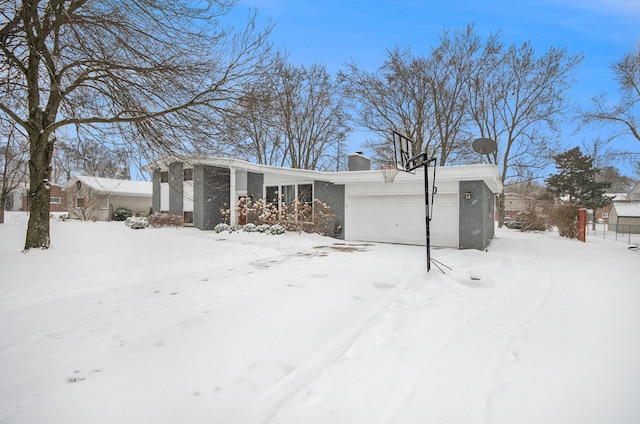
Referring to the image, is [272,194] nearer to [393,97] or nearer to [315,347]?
[393,97]

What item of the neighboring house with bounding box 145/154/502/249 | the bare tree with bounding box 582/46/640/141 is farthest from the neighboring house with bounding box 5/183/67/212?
the bare tree with bounding box 582/46/640/141

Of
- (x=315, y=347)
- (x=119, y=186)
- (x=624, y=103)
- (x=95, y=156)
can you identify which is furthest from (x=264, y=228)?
(x=119, y=186)

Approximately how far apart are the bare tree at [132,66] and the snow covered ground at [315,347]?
10.2 feet

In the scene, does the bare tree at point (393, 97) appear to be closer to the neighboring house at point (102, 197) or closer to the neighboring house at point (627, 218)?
the neighboring house at point (102, 197)

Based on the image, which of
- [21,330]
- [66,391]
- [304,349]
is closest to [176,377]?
[66,391]

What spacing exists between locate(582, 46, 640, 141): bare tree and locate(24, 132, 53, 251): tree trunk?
2132 cm

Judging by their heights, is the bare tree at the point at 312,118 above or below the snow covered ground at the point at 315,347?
above

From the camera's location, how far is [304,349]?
9.57 feet

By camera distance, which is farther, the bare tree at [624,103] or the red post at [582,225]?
the red post at [582,225]

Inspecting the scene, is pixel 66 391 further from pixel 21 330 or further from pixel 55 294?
pixel 55 294

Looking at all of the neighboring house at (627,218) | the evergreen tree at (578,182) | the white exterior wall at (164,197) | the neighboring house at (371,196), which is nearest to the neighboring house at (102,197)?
the white exterior wall at (164,197)

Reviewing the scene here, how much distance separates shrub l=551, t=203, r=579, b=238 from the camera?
50.6 ft

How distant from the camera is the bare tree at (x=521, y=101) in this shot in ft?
63.3

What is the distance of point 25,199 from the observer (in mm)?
38062
